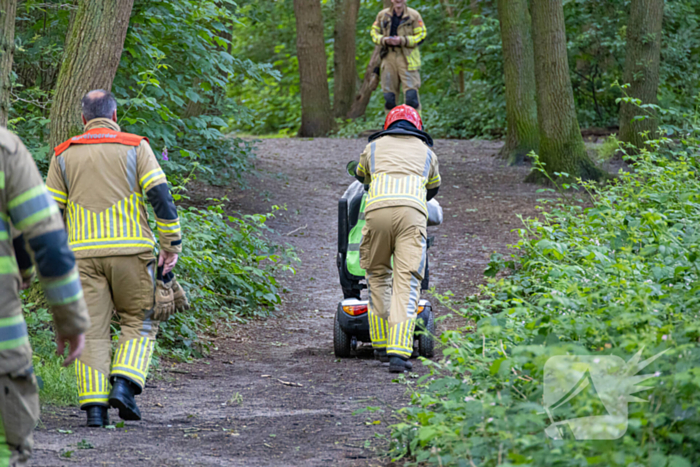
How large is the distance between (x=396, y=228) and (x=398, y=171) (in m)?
0.46

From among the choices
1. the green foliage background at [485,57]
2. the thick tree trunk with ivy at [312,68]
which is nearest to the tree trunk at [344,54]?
the green foliage background at [485,57]

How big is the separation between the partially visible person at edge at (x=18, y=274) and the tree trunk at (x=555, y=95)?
1116 centimetres

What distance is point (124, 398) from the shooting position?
4633 mm

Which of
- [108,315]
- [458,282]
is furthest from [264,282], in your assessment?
[108,315]

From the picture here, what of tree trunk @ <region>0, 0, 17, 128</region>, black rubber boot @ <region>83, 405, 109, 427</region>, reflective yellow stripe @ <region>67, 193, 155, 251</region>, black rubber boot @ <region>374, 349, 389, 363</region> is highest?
tree trunk @ <region>0, 0, 17, 128</region>

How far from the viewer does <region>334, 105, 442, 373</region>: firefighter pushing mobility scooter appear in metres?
5.90

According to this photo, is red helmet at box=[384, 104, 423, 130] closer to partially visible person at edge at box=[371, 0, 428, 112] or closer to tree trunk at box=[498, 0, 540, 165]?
partially visible person at edge at box=[371, 0, 428, 112]

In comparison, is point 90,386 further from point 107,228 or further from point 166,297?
point 107,228

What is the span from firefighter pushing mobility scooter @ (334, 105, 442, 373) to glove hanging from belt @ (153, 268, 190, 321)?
1695mm

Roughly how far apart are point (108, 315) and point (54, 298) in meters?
1.97

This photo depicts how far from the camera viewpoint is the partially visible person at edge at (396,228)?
5.89m

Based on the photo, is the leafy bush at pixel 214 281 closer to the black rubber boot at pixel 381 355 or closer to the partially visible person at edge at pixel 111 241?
the black rubber boot at pixel 381 355

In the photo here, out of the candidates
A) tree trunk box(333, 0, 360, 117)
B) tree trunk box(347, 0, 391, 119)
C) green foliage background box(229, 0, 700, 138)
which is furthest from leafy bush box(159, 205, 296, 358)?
tree trunk box(333, 0, 360, 117)

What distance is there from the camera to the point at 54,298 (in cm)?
281
